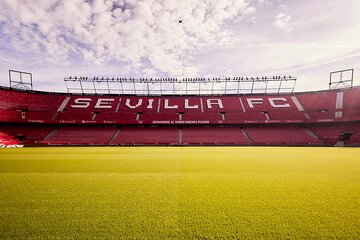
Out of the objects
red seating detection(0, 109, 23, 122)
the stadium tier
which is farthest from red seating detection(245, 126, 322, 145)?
red seating detection(0, 109, 23, 122)

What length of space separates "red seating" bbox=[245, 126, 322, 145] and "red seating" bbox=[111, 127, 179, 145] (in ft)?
45.2

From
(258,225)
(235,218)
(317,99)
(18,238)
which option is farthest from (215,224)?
(317,99)

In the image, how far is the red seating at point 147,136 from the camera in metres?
32.5

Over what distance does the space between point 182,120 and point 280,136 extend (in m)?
17.2

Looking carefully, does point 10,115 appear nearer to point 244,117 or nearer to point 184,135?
point 184,135

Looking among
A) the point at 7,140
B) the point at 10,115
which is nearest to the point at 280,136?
the point at 7,140

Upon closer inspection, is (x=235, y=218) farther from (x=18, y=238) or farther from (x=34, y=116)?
(x=34, y=116)

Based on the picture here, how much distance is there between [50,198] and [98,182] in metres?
1.70

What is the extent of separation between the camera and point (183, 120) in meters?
36.3

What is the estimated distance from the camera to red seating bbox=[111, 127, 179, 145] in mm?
32500

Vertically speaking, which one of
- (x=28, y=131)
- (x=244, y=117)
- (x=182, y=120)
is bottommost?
(x=28, y=131)

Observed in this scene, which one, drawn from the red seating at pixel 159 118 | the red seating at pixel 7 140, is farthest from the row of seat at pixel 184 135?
the red seating at pixel 159 118

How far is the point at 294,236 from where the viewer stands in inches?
107

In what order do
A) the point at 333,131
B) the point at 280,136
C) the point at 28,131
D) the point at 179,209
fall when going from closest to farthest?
the point at 179,209 → the point at 28,131 → the point at 280,136 → the point at 333,131
